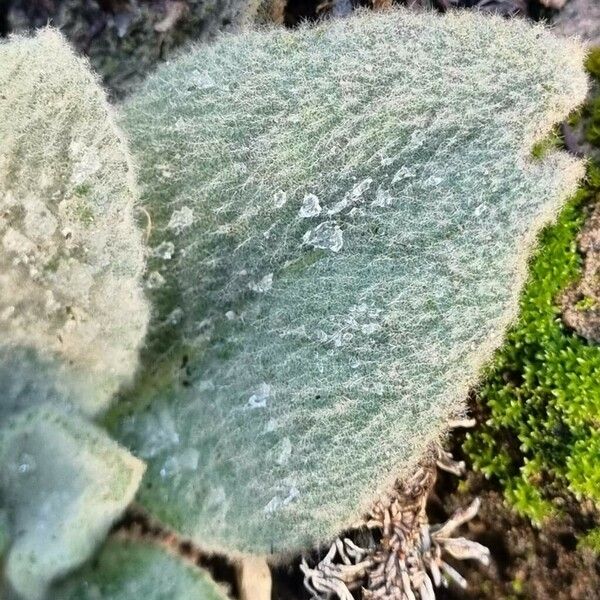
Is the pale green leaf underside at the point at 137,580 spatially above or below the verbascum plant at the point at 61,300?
below

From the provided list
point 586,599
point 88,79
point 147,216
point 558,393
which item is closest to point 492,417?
point 558,393

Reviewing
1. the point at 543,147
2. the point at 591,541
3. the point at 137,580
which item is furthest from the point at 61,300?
the point at 591,541

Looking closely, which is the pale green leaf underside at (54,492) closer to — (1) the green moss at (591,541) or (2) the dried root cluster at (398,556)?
(2) the dried root cluster at (398,556)

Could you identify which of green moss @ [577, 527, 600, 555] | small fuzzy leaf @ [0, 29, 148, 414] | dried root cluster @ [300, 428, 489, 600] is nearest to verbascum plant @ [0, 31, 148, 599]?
small fuzzy leaf @ [0, 29, 148, 414]

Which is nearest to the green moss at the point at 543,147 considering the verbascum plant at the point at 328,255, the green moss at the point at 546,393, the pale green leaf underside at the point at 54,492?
the verbascum plant at the point at 328,255

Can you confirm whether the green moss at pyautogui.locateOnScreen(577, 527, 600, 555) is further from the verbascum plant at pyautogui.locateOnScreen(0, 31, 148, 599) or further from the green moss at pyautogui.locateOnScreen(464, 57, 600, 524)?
the verbascum plant at pyautogui.locateOnScreen(0, 31, 148, 599)

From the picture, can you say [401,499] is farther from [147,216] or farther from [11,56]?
[11,56]
